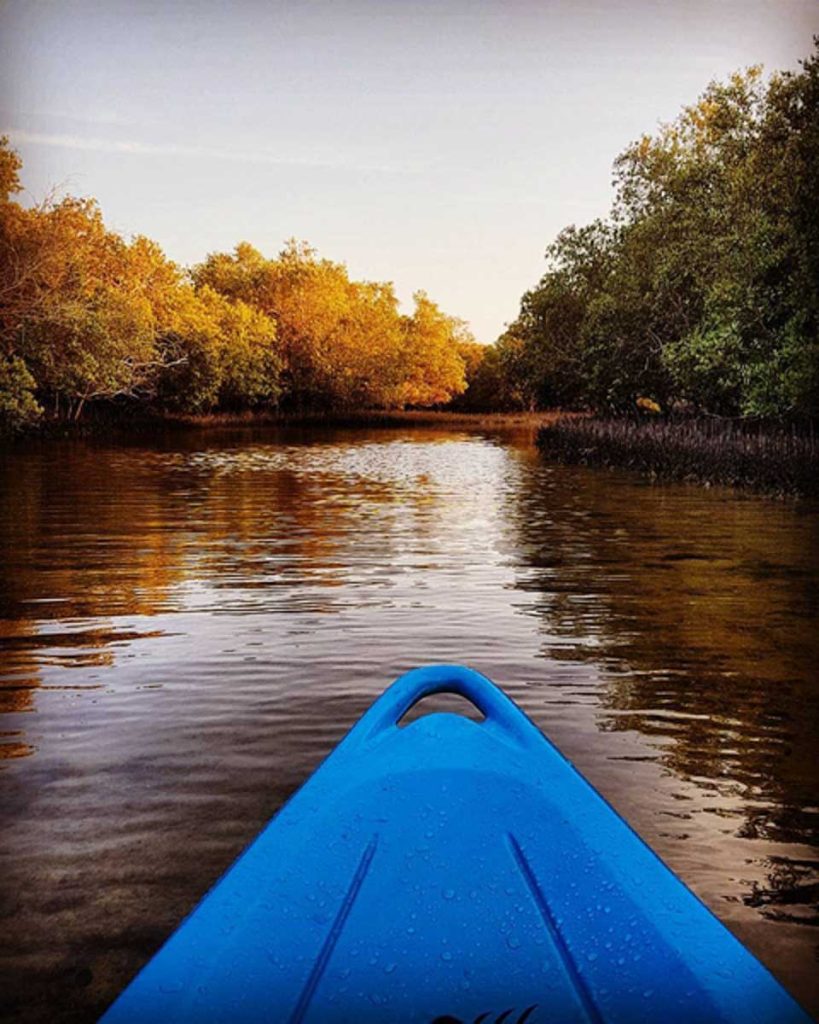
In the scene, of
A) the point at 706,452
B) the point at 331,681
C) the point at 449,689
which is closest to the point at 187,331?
the point at 706,452

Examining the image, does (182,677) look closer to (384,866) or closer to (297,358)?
(384,866)

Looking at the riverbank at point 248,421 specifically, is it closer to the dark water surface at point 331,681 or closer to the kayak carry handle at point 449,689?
the dark water surface at point 331,681

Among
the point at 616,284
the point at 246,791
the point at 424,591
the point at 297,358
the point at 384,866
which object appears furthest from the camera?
the point at 297,358

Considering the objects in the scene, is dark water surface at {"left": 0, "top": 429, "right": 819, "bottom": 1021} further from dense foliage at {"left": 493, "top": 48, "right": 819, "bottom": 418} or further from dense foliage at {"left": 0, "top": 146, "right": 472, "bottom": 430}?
dense foliage at {"left": 0, "top": 146, "right": 472, "bottom": 430}

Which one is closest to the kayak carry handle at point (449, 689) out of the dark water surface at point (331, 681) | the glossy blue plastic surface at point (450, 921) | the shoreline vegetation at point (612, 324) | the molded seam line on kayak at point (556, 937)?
the glossy blue plastic surface at point (450, 921)

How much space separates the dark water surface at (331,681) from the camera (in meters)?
3.50

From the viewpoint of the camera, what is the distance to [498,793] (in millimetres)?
2428

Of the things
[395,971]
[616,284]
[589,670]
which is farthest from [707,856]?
[616,284]

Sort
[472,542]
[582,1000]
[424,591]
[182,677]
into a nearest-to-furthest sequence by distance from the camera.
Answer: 1. [582,1000]
2. [182,677]
3. [424,591]
4. [472,542]

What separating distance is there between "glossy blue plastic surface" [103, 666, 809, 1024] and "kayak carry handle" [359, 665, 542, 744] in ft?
0.48

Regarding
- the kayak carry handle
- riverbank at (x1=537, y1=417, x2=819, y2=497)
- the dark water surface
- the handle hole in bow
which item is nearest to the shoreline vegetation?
riverbank at (x1=537, y1=417, x2=819, y2=497)

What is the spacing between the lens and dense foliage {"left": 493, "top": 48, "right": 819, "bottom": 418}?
18.0 metres

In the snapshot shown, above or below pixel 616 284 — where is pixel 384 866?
below

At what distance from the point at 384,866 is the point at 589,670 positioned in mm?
4454
